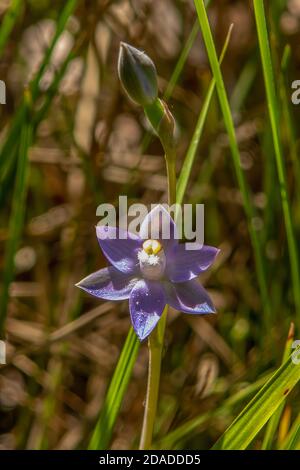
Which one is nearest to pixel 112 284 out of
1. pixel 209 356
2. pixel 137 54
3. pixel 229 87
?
pixel 137 54

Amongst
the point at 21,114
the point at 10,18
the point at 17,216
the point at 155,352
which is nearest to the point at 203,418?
the point at 155,352

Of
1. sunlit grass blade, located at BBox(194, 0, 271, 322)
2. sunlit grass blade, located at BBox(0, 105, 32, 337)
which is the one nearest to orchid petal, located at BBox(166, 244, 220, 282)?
sunlit grass blade, located at BBox(194, 0, 271, 322)

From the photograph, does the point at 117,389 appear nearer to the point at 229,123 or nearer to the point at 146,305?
the point at 146,305

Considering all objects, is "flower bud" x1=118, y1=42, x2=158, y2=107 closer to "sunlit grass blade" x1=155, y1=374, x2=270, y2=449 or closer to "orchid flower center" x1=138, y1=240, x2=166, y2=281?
"orchid flower center" x1=138, y1=240, x2=166, y2=281

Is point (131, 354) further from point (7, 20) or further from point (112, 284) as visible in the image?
point (7, 20)

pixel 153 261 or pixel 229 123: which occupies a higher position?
pixel 229 123

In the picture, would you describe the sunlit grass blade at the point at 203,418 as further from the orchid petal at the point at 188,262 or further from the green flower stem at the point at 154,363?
the orchid petal at the point at 188,262
